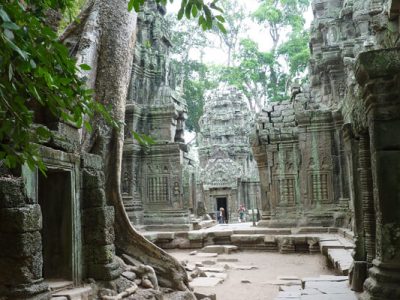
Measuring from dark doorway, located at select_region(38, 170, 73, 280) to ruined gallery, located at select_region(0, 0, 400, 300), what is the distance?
1 centimetres

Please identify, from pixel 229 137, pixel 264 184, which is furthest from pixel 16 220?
pixel 229 137

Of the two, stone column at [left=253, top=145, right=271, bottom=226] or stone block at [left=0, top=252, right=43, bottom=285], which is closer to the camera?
stone block at [left=0, top=252, right=43, bottom=285]

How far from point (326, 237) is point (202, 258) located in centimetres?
278

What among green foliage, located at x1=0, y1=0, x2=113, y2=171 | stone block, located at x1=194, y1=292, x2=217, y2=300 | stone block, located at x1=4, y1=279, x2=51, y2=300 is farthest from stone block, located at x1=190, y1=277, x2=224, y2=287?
green foliage, located at x1=0, y1=0, x2=113, y2=171

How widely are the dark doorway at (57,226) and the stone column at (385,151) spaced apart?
120 inches

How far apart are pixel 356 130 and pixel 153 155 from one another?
8889 mm

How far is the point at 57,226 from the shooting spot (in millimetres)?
4773

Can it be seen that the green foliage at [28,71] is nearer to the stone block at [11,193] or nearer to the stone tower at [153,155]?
the stone block at [11,193]

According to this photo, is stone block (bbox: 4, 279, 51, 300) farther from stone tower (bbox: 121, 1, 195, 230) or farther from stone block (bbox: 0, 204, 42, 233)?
stone tower (bbox: 121, 1, 195, 230)

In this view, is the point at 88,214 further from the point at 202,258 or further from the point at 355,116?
the point at 202,258

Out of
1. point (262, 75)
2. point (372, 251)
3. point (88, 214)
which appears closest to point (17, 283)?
point (88, 214)

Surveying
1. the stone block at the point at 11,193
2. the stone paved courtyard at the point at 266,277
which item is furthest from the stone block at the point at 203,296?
the stone block at the point at 11,193

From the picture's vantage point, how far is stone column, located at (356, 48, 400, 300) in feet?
11.0

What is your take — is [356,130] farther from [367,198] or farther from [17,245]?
[17,245]
